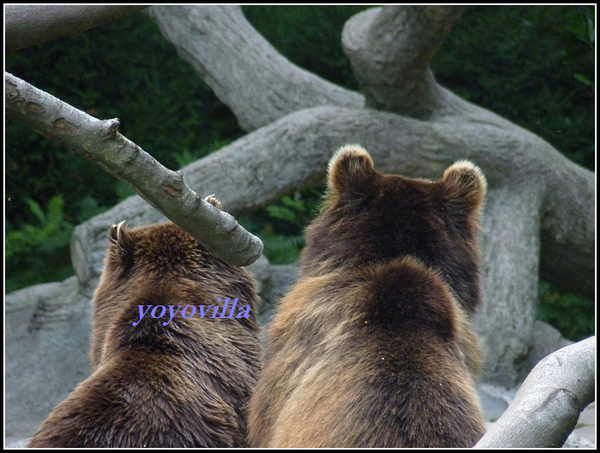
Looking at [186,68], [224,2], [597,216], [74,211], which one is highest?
[224,2]

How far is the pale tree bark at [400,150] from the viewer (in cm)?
631

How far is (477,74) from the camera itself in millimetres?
9188

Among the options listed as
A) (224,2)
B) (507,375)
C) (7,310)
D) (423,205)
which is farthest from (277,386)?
(224,2)

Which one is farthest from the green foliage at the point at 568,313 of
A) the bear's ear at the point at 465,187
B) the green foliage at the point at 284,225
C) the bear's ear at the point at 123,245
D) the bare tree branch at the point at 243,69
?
the bear's ear at the point at 123,245

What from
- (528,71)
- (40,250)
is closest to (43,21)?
(40,250)

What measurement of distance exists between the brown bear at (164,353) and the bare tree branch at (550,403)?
4.53 ft

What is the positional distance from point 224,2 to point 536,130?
12.4 ft

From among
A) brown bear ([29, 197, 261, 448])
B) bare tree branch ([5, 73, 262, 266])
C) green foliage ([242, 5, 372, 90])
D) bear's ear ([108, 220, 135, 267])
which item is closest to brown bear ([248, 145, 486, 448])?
brown bear ([29, 197, 261, 448])

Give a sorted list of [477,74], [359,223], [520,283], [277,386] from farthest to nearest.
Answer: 1. [477,74]
2. [520,283]
3. [359,223]
4. [277,386]

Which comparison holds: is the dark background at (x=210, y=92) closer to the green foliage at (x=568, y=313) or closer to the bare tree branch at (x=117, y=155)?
the green foliage at (x=568, y=313)

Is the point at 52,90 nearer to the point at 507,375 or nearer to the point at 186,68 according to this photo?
the point at 186,68

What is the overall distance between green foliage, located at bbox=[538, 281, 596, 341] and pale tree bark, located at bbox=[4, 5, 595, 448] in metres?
0.20

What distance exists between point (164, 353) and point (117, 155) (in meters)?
1.18

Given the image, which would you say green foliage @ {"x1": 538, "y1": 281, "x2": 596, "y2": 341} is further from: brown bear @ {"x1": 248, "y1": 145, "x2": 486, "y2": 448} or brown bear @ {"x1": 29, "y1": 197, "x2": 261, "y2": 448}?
brown bear @ {"x1": 29, "y1": 197, "x2": 261, "y2": 448}
